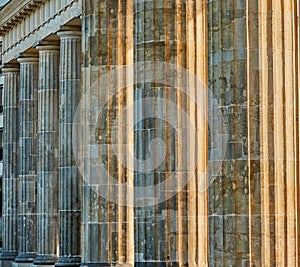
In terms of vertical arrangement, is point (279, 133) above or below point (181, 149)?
below

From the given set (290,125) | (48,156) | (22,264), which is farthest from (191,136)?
(22,264)

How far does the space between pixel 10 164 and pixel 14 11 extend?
8.79 m

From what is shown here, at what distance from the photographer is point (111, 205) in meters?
41.7

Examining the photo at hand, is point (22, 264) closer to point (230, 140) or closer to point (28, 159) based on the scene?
point (28, 159)

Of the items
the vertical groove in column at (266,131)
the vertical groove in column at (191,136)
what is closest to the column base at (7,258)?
the vertical groove in column at (191,136)

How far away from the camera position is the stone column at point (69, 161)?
56.9 meters

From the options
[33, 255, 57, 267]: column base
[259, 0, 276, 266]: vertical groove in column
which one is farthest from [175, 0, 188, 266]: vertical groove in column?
[33, 255, 57, 267]: column base

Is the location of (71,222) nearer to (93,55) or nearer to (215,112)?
(93,55)

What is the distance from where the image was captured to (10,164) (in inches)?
2813

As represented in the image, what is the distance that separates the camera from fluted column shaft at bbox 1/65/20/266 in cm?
7050

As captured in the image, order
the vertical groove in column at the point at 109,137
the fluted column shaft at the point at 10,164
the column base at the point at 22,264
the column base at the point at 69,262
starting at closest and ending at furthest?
the vertical groove in column at the point at 109,137
the column base at the point at 69,262
the column base at the point at 22,264
the fluted column shaft at the point at 10,164

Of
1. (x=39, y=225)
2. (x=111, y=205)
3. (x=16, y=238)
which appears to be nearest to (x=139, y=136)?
(x=111, y=205)

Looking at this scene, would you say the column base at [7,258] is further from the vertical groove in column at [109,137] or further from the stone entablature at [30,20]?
the vertical groove in column at [109,137]

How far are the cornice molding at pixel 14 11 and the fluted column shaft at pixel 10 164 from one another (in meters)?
2.49
